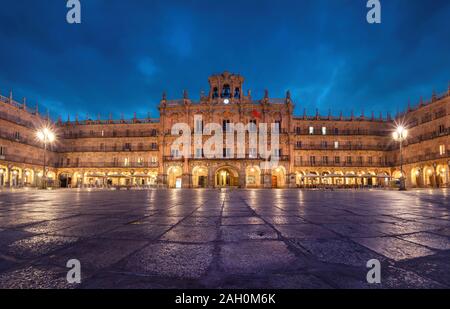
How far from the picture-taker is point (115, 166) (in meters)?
43.3

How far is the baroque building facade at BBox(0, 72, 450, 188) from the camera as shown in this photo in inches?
1391

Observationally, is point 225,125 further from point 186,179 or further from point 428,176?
point 428,176

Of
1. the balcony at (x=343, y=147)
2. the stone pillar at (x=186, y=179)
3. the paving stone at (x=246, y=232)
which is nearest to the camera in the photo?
the paving stone at (x=246, y=232)

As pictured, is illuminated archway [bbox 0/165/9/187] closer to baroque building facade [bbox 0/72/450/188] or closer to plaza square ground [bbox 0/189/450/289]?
baroque building facade [bbox 0/72/450/188]

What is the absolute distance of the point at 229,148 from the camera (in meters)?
37.9

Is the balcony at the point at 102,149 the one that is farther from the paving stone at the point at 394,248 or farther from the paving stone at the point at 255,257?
the paving stone at the point at 394,248

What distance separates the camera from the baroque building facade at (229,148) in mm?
35344

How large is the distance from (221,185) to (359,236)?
36528 millimetres

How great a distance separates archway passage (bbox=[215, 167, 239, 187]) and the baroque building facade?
6.0 inches

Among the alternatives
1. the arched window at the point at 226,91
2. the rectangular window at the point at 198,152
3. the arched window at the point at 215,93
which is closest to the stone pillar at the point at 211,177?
the rectangular window at the point at 198,152

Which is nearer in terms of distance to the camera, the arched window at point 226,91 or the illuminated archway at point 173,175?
the illuminated archway at point 173,175

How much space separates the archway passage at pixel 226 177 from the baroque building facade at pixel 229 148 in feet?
0.50
